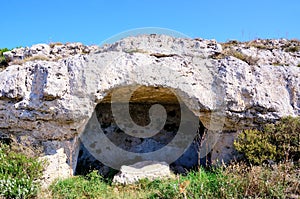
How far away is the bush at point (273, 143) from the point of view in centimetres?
721

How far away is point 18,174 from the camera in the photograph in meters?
6.26

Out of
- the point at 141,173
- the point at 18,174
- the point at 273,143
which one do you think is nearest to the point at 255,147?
the point at 273,143

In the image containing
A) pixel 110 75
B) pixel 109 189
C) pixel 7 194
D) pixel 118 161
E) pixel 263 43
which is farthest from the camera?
pixel 263 43

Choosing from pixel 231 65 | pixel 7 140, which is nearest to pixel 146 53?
pixel 231 65

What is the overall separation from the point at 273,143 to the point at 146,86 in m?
3.71

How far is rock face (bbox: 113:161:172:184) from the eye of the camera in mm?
7273

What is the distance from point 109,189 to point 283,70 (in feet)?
19.7

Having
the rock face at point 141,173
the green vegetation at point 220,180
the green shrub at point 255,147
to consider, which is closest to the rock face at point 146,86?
the green shrub at point 255,147

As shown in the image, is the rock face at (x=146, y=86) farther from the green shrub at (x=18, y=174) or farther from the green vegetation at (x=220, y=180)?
the green shrub at (x=18, y=174)

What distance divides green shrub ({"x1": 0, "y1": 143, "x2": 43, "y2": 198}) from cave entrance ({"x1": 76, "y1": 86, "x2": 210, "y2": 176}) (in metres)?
2.25

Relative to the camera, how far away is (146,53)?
8.01 m

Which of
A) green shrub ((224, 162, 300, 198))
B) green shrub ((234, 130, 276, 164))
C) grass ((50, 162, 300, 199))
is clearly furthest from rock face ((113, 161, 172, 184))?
green shrub ((234, 130, 276, 164))

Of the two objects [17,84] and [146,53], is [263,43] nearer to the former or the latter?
[146,53]

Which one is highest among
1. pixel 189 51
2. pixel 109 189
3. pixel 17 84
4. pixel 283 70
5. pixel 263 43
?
pixel 263 43
